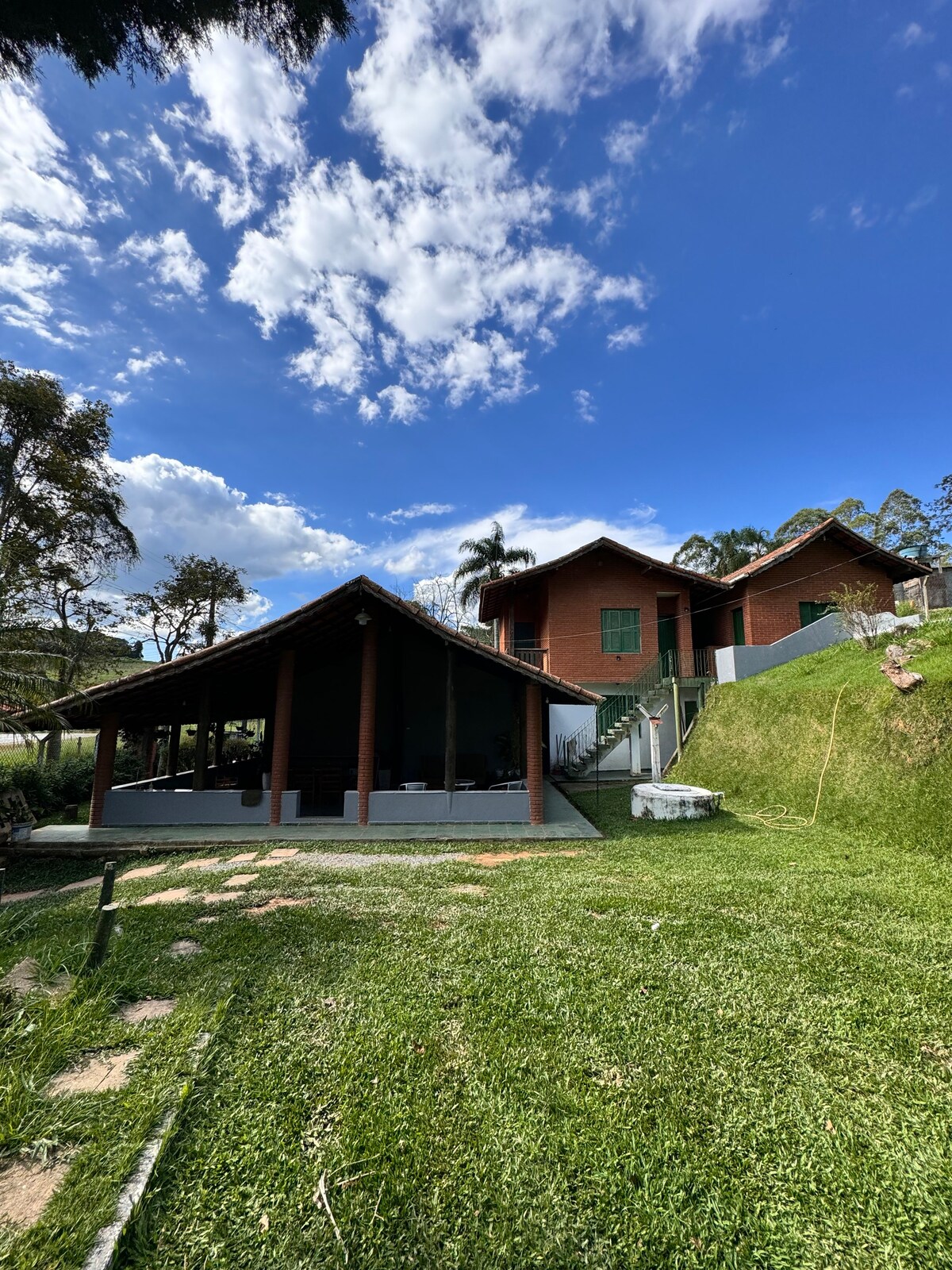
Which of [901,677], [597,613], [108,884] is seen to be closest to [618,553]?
[597,613]

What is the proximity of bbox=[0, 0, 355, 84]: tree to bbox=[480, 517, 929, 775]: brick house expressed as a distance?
42.6ft

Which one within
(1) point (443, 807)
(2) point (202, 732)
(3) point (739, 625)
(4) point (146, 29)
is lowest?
(1) point (443, 807)

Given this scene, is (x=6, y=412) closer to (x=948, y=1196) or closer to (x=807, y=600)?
(x=948, y=1196)

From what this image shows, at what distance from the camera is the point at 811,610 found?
58.2 ft

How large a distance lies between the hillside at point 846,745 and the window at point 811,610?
3.68m

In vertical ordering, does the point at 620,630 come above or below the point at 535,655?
above

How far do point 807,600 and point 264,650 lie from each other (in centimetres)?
1754

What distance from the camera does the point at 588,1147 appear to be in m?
2.45

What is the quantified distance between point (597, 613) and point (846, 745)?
8.91m

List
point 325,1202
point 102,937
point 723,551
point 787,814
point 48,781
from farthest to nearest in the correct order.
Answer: point 723,551, point 48,781, point 787,814, point 102,937, point 325,1202

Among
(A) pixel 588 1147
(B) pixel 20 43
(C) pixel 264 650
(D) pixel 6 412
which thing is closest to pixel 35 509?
(D) pixel 6 412

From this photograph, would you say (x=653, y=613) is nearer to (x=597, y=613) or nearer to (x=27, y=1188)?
(x=597, y=613)

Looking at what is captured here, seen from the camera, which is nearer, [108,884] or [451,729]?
[108,884]

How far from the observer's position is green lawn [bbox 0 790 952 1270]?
2.07 meters
